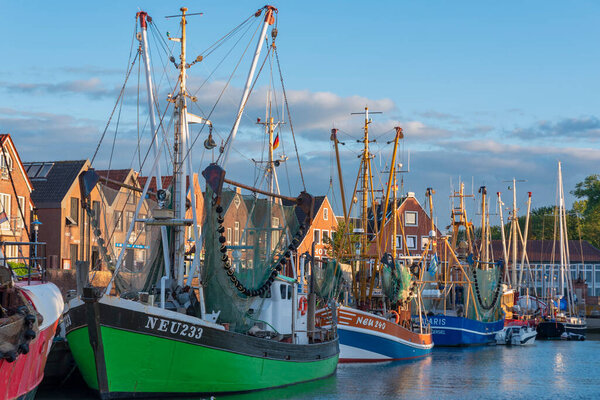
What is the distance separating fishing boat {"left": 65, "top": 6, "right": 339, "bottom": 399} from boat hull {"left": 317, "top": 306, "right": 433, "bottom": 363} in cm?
794

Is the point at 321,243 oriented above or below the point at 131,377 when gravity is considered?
above

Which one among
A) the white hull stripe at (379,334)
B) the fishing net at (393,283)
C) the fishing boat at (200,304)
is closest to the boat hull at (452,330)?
the white hull stripe at (379,334)

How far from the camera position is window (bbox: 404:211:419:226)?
96.2 metres

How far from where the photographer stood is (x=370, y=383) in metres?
36.1

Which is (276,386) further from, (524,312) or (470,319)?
(524,312)

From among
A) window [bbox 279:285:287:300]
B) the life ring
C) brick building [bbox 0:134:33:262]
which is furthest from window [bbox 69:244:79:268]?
window [bbox 279:285:287:300]

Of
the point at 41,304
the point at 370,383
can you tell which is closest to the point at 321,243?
the point at 370,383

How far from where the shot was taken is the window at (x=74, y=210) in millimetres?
63934

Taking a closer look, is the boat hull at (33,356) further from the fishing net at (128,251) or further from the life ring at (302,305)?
the life ring at (302,305)

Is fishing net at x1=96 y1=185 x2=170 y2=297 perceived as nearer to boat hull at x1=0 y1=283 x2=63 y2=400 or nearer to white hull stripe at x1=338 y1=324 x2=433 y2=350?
boat hull at x1=0 y1=283 x2=63 y2=400

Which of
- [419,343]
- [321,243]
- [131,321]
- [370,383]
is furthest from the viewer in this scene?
[321,243]

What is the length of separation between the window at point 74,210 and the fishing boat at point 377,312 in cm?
2357

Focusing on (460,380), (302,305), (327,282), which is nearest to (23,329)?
(302,305)

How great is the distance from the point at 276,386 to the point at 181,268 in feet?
17.4
